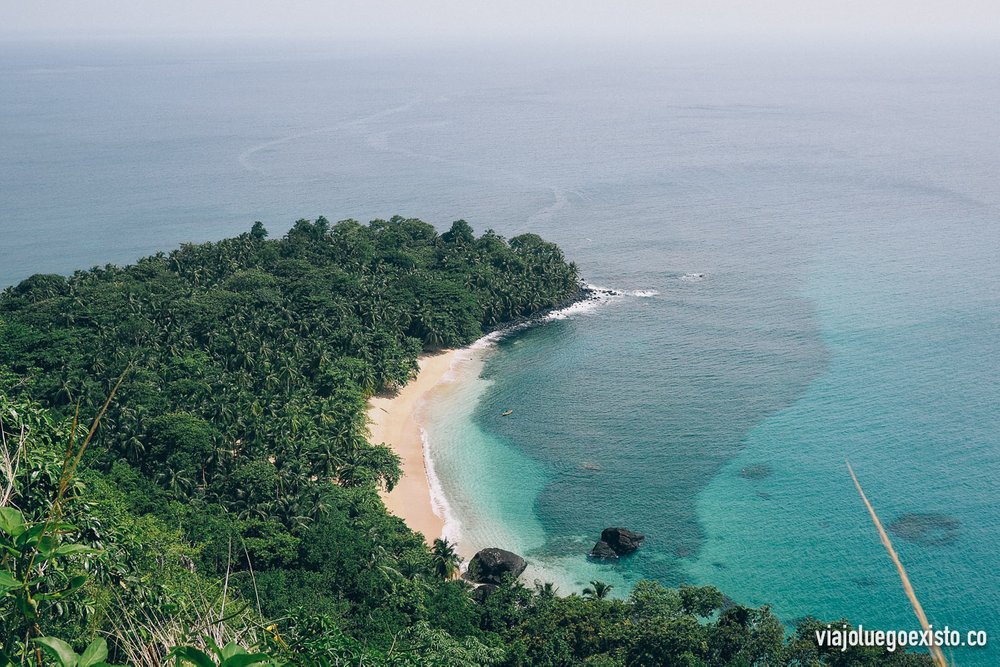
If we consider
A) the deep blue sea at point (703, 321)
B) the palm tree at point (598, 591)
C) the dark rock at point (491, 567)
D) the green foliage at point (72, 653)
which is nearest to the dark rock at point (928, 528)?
the deep blue sea at point (703, 321)

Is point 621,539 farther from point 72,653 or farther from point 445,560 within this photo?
point 72,653

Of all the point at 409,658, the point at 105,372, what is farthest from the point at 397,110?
the point at 409,658

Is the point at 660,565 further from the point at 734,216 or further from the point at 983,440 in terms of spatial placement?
the point at 734,216

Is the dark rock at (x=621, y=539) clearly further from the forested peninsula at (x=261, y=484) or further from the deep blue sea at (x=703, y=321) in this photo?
the forested peninsula at (x=261, y=484)

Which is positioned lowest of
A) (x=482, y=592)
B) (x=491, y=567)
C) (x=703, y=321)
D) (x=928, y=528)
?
(x=491, y=567)

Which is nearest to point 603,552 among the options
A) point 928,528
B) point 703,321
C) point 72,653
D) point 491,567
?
point 491,567

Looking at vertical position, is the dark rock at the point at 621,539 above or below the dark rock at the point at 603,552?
above
